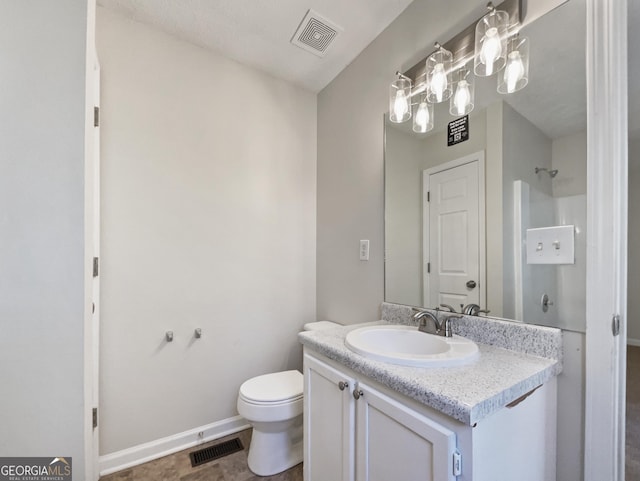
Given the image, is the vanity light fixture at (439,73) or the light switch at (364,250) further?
the light switch at (364,250)

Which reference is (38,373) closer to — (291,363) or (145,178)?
(145,178)

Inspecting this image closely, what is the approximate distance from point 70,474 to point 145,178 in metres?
1.34

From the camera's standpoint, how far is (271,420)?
1.40m

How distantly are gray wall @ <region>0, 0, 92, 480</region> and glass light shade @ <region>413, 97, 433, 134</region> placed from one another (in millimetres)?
1411

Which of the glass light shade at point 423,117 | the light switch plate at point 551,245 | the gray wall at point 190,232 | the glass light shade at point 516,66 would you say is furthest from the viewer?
the gray wall at point 190,232

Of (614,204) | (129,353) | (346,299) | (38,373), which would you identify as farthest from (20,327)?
(614,204)

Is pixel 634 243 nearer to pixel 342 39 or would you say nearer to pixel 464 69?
pixel 464 69

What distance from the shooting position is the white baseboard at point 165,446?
4.82 feet

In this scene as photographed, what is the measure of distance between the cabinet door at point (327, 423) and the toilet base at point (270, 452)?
34 centimetres

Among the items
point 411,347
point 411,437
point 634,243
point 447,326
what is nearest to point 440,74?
point 634,243

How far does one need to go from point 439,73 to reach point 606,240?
3.12 feet

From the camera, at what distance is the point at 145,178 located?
5.26 ft

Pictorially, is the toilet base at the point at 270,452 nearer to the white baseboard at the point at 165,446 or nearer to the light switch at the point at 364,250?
the white baseboard at the point at 165,446

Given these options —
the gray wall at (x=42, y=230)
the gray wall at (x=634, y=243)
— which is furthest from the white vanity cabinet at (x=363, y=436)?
the gray wall at (x=42, y=230)
